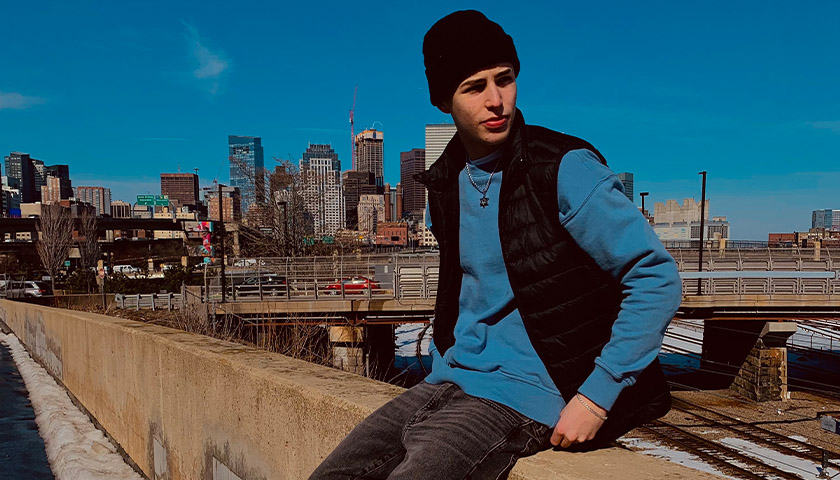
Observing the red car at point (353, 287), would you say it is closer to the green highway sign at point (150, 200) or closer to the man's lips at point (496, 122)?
the man's lips at point (496, 122)

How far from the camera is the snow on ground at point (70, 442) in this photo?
432 cm

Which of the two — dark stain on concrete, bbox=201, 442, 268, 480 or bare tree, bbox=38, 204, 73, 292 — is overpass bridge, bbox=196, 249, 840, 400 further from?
bare tree, bbox=38, 204, 73, 292

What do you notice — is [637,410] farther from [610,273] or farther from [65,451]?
[65,451]

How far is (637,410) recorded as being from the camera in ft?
5.49

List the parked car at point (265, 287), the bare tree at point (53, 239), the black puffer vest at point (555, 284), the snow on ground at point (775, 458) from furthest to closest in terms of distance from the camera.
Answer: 1. the bare tree at point (53, 239)
2. the parked car at point (265, 287)
3. the snow on ground at point (775, 458)
4. the black puffer vest at point (555, 284)

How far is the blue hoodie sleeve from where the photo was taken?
1484 millimetres

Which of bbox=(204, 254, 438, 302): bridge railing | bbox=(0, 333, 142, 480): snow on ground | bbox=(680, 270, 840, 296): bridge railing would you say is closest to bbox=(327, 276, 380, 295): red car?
bbox=(204, 254, 438, 302): bridge railing

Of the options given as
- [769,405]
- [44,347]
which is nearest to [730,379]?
[769,405]

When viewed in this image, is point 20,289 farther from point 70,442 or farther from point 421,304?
point 70,442

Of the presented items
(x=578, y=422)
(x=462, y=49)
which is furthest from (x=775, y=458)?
(x=462, y=49)

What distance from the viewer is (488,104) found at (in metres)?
1.75

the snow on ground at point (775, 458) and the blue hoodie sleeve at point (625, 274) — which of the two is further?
the snow on ground at point (775, 458)

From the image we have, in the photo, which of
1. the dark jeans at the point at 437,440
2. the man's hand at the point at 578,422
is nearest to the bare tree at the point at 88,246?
the dark jeans at the point at 437,440

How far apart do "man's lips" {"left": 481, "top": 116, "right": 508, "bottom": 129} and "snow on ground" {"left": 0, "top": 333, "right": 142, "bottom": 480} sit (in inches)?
159
